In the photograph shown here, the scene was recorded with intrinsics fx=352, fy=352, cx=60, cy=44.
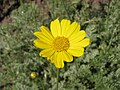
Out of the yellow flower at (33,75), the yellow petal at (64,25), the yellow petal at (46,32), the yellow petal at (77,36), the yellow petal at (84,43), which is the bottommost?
the yellow flower at (33,75)

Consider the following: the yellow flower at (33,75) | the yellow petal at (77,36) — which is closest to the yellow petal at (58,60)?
the yellow petal at (77,36)

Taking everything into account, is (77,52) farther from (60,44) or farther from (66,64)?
(66,64)

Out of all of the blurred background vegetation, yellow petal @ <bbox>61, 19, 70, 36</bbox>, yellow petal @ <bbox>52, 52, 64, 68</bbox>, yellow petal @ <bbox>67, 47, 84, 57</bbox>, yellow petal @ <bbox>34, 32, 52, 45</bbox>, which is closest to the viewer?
yellow petal @ <bbox>52, 52, 64, 68</bbox>

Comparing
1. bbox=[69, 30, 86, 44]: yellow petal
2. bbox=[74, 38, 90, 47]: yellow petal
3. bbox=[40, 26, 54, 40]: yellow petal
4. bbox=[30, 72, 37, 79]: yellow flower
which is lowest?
bbox=[30, 72, 37, 79]: yellow flower

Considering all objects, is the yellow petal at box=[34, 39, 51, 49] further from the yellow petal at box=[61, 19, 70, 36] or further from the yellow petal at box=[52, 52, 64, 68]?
the yellow petal at box=[61, 19, 70, 36]

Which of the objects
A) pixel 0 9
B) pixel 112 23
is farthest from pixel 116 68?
pixel 0 9

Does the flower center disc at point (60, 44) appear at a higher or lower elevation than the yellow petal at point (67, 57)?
higher

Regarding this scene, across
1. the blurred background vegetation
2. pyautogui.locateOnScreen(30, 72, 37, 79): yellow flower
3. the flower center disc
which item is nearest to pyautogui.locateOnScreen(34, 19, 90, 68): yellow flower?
the flower center disc

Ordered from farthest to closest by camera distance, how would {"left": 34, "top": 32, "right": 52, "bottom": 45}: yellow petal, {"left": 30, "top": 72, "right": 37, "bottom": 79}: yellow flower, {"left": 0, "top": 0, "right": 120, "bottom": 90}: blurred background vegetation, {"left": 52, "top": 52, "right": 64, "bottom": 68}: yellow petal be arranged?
{"left": 30, "top": 72, "right": 37, "bottom": 79}: yellow flower
{"left": 0, "top": 0, "right": 120, "bottom": 90}: blurred background vegetation
{"left": 34, "top": 32, "right": 52, "bottom": 45}: yellow petal
{"left": 52, "top": 52, "right": 64, "bottom": 68}: yellow petal

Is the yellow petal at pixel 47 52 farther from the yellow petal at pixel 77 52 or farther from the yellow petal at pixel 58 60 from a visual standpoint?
the yellow petal at pixel 77 52
